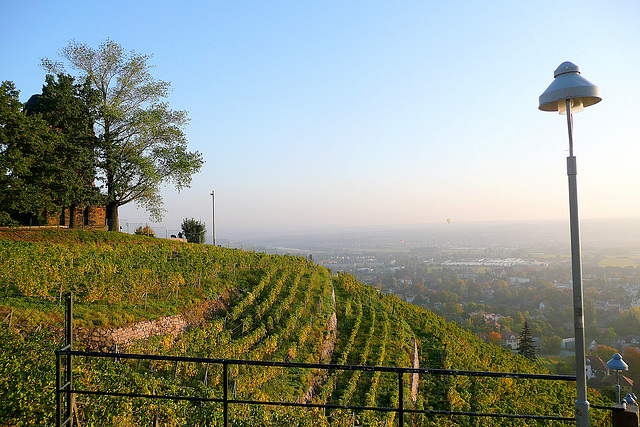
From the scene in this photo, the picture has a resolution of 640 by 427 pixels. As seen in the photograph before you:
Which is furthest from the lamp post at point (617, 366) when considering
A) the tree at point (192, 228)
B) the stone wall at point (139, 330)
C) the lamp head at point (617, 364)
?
the tree at point (192, 228)

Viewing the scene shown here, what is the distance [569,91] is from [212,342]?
1053 cm

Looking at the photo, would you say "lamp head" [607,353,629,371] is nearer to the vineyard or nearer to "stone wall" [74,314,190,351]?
the vineyard

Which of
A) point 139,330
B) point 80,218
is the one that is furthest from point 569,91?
point 80,218

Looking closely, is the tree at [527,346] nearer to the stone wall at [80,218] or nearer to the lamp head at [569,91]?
the stone wall at [80,218]

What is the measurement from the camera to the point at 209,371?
10.1 meters

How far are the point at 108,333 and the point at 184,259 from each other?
7896 mm

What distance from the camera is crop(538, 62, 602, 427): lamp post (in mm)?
2660

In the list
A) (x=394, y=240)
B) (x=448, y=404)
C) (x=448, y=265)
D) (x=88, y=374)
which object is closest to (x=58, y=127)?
(x=88, y=374)

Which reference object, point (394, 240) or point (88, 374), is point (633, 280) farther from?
point (394, 240)

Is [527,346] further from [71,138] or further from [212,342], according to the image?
[71,138]

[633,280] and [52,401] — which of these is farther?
[633,280]

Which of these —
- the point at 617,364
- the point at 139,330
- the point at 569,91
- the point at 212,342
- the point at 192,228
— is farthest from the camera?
the point at 192,228

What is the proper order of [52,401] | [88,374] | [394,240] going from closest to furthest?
[52,401] → [88,374] → [394,240]

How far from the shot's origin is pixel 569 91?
286cm
